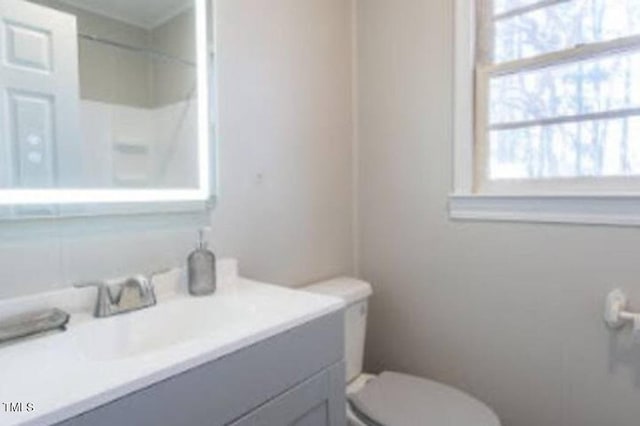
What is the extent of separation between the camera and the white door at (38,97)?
2.95 feet

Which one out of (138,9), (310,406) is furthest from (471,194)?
(138,9)

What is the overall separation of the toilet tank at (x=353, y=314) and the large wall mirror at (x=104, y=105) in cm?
58

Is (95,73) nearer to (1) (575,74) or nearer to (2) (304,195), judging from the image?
(2) (304,195)

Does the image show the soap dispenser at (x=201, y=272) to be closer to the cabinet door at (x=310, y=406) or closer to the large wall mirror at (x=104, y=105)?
the large wall mirror at (x=104, y=105)

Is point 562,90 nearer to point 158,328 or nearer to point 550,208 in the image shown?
point 550,208

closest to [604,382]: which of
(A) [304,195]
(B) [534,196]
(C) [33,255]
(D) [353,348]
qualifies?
(B) [534,196]

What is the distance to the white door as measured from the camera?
90 cm

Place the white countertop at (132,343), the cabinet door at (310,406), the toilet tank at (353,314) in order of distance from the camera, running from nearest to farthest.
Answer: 1. the white countertop at (132,343)
2. the cabinet door at (310,406)
3. the toilet tank at (353,314)

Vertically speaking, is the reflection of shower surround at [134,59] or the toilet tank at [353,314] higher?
the reflection of shower surround at [134,59]

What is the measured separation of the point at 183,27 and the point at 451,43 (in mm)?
919

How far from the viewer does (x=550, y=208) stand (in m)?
1.33

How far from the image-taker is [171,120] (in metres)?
1.20

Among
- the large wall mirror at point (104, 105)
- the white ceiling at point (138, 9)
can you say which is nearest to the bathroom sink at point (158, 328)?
the large wall mirror at point (104, 105)

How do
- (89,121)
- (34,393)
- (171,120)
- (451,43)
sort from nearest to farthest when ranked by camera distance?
(34,393) < (89,121) < (171,120) < (451,43)
